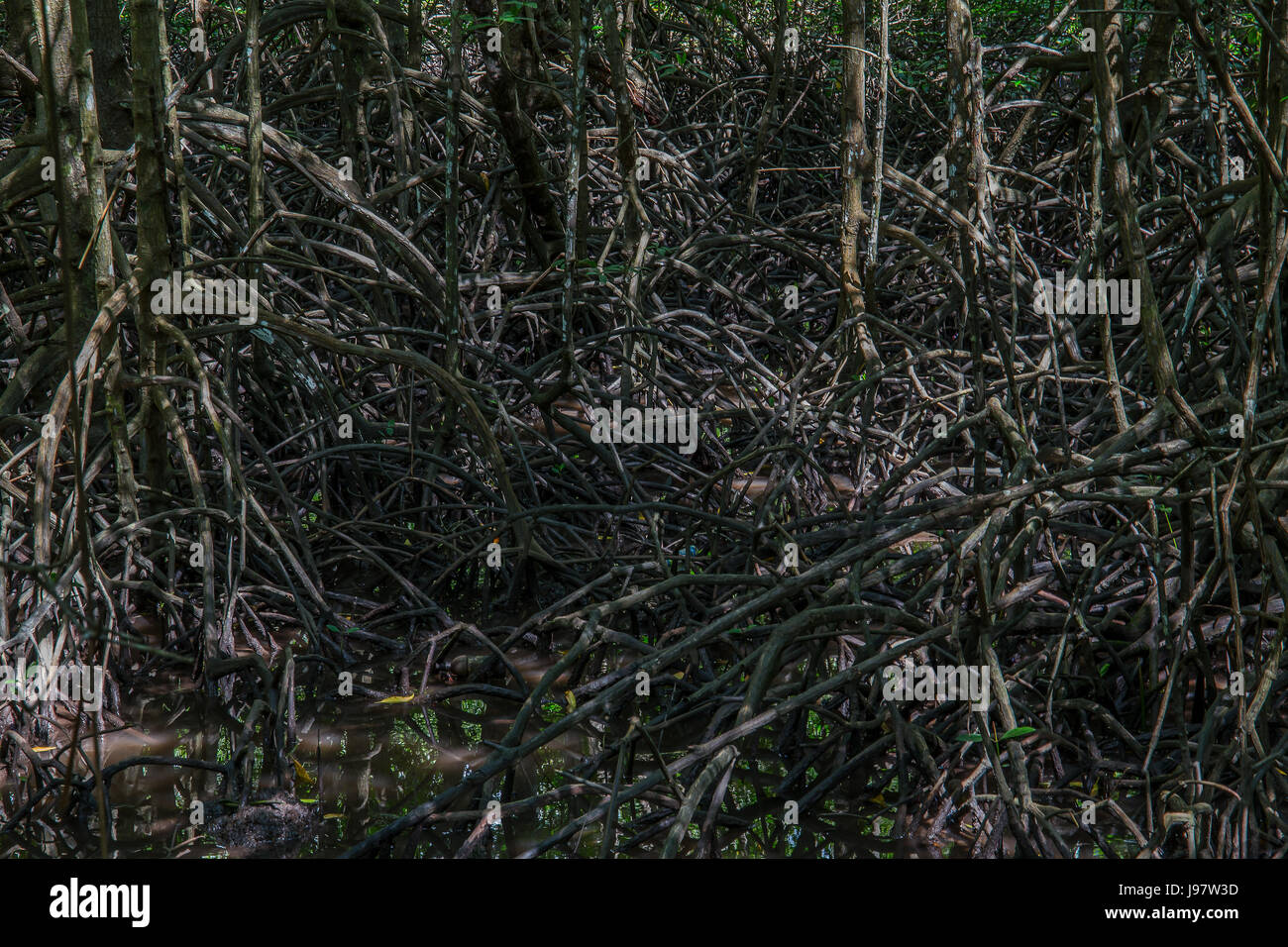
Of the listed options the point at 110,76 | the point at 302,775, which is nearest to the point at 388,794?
the point at 302,775

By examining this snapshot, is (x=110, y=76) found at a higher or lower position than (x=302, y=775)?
higher

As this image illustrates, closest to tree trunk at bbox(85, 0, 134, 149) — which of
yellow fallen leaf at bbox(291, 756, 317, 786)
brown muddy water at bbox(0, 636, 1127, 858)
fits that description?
brown muddy water at bbox(0, 636, 1127, 858)

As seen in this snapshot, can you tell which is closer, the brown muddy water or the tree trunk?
the brown muddy water

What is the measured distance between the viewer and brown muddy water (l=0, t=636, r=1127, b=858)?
253cm

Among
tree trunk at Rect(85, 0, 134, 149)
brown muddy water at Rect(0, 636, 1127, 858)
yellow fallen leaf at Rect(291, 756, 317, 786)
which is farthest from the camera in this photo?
tree trunk at Rect(85, 0, 134, 149)

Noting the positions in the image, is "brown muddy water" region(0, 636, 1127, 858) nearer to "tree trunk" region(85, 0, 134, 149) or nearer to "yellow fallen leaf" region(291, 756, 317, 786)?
"yellow fallen leaf" region(291, 756, 317, 786)

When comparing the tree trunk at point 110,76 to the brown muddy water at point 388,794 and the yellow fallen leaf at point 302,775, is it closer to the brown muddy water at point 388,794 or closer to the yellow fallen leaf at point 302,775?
the brown muddy water at point 388,794

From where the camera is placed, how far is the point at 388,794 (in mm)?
2787

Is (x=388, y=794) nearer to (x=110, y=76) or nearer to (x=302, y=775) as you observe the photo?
(x=302, y=775)

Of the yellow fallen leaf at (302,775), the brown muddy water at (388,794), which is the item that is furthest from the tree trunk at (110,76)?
the yellow fallen leaf at (302,775)

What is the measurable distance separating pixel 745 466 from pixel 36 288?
2300 millimetres

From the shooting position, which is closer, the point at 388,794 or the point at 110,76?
the point at 388,794

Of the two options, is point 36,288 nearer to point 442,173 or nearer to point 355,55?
point 442,173

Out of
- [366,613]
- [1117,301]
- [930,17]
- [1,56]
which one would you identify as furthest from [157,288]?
[930,17]
